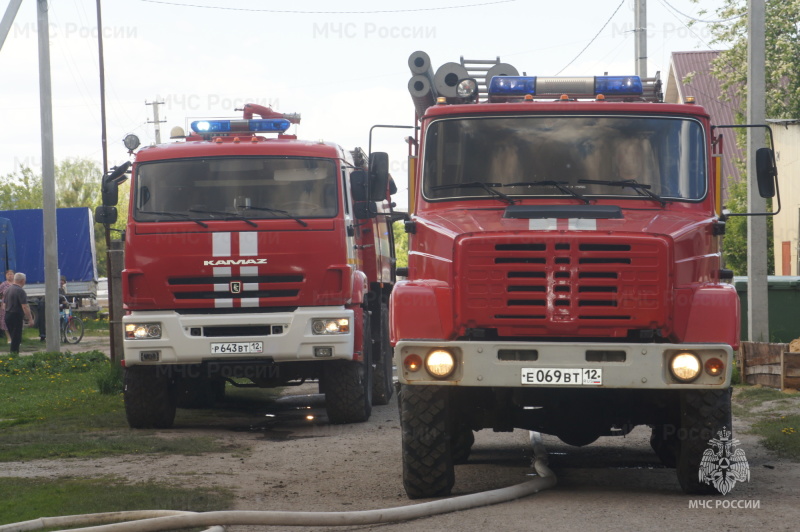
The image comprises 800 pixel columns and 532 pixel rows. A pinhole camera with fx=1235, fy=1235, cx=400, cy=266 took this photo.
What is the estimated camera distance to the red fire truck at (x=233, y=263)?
12.2m

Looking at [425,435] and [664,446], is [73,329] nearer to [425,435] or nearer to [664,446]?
[664,446]

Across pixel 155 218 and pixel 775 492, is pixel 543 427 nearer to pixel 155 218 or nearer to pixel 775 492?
pixel 775 492

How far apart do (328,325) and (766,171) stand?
491cm

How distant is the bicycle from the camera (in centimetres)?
3288

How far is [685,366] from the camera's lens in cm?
760

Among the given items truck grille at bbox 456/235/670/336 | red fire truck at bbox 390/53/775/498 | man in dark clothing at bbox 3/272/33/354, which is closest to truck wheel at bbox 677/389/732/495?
red fire truck at bbox 390/53/775/498

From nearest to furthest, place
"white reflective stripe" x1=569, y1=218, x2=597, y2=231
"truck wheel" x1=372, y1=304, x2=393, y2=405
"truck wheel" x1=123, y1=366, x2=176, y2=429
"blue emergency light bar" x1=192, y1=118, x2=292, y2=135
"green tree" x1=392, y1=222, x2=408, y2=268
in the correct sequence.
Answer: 1. "white reflective stripe" x1=569, y1=218, x2=597, y2=231
2. "green tree" x1=392, y1=222, x2=408, y2=268
3. "truck wheel" x1=123, y1=366, x2=176, y2=429
4. "blue emergency light bar" x1=192, y1=118, x2=292, y2=135
5. "truck wheel" x1=372, y1=304, x2=393, y2=405

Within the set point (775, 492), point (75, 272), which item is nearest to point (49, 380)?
point (775, 492)

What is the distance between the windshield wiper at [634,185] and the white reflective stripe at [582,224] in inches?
25.6

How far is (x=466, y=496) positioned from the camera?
7.78 meters

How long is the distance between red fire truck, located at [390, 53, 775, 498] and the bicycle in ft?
82.7

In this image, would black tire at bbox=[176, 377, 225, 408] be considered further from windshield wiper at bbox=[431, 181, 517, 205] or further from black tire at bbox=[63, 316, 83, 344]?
black tire at bbox=[63, 316, 83, 344]

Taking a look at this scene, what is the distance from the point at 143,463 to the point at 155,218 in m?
3.01

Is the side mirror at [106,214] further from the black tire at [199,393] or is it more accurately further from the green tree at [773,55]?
the green tree at [773,55]
